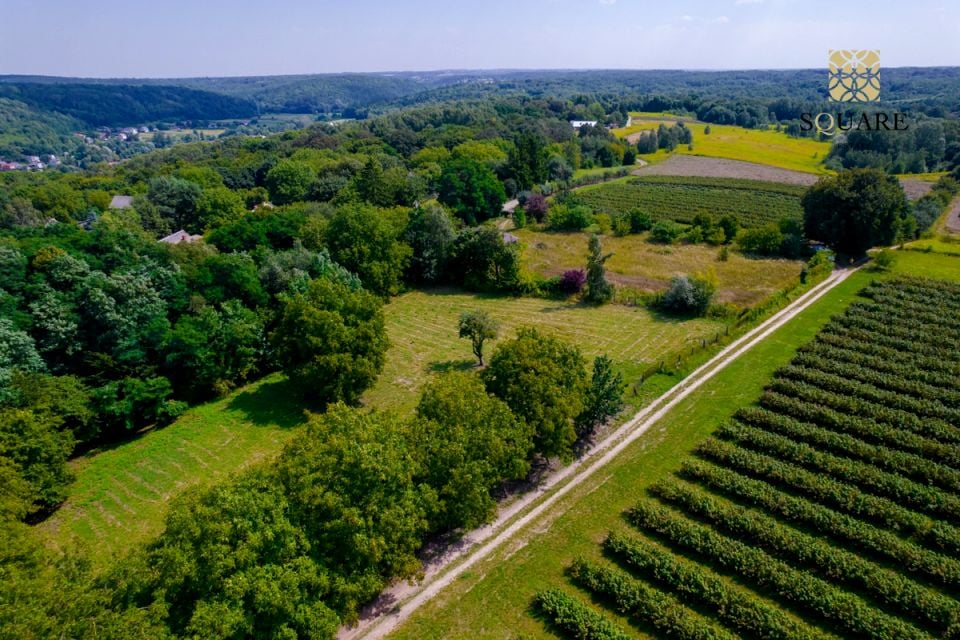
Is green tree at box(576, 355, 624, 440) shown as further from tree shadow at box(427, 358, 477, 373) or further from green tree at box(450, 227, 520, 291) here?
green tree at box(450, 227, 520, 291)

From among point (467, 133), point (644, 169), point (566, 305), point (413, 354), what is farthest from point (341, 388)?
point (467, 133)

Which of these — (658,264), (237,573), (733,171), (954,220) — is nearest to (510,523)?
Result: (237,573)

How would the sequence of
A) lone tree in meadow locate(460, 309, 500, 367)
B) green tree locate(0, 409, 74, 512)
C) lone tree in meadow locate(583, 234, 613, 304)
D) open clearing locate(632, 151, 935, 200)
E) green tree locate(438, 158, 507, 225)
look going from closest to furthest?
green tree locate(0, 409, 74, 512)
lone tree in meadow locate(460, 309, 500, 367)
lone tree in meadow locate(583, 234, 613, 304)
green tree locate(438, 158, 507, 225)
open clearing locate(632, 151, 935, 200)

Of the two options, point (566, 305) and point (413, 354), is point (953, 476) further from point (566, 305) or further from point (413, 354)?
point (413, 354)

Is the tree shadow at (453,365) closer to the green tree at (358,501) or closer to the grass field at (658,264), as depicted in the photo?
the green tree at (358,501)

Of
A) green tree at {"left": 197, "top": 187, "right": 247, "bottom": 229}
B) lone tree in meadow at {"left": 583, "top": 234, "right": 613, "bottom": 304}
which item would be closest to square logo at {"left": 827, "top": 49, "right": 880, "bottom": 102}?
lone tree in meadow at {"left": 583, "top": 234, "right": 613, "bottom": 304}

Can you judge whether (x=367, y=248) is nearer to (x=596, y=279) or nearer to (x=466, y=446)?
(x=596, y=279)

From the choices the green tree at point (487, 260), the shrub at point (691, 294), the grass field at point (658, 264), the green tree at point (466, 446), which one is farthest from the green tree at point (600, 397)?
the grass field at point (658, 264)

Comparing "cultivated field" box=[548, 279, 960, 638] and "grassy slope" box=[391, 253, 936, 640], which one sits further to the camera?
"grassy slope" box=[391, 253, 936, 640]
